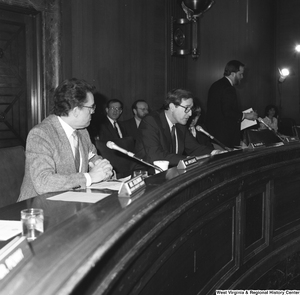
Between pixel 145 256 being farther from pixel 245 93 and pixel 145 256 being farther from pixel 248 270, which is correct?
pixel 245 93

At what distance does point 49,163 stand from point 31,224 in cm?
106

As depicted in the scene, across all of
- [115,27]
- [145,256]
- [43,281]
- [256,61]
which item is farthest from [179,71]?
[43,281]

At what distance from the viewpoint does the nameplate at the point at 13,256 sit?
2.68 feet

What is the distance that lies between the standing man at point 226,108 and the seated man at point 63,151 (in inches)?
103

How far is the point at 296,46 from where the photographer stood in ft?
29.8

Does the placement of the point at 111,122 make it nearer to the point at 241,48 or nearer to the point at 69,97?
the point at 69,97

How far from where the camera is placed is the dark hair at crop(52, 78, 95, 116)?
241 cm

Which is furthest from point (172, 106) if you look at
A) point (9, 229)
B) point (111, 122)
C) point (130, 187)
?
point (9, 229)

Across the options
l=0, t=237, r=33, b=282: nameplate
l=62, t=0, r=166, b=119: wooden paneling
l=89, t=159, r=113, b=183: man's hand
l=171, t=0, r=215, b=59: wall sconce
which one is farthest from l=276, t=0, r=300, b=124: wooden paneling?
l=0, t=237, r=33, b=282: nameplate

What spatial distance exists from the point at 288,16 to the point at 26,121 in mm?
6846

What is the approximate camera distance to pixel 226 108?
16.1 ft

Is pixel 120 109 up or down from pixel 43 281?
up

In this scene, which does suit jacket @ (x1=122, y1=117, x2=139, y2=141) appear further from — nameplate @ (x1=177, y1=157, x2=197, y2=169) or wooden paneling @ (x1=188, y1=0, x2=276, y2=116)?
nameplate @ (x1=177, y1=157, x2=197, y2=169)

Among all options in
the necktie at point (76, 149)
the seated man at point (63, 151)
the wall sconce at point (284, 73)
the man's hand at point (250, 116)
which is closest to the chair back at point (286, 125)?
the wall sconce at point (284, 73)
